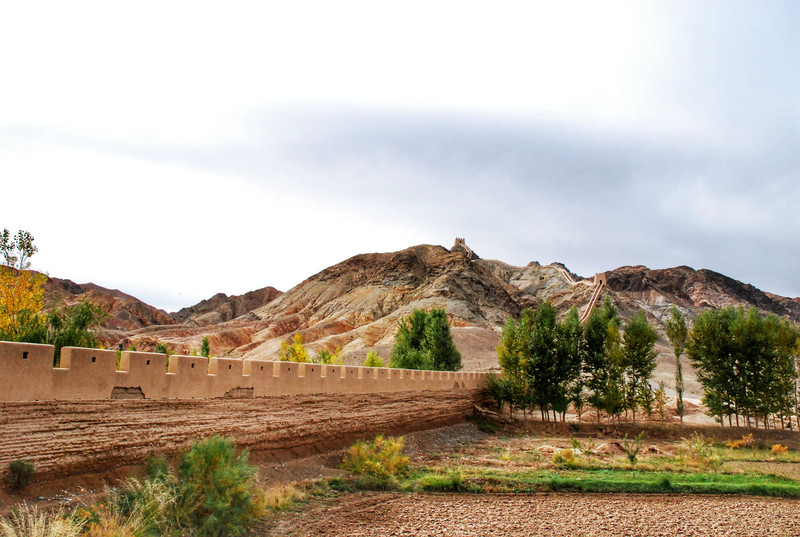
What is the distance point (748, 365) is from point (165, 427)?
28.5 metres

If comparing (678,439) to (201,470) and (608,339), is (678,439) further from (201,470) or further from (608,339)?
(201,470)

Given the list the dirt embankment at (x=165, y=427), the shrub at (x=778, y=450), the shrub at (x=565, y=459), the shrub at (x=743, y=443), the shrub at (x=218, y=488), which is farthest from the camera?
the shrub at (x=743, y=443)

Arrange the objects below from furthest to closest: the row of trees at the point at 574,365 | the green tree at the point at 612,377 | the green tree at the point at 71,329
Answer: the row of trees at the point at 574,365 < the green tree at the point at 612,377 < the green tree at the point at 71,329

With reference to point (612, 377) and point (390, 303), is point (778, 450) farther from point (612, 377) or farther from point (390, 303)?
point (390, 303)

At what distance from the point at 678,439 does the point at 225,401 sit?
2273 cm

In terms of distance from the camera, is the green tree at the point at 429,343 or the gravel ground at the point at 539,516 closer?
the gravel ground at the point at 539,516

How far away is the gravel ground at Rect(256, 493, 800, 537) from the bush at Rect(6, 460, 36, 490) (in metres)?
3.60

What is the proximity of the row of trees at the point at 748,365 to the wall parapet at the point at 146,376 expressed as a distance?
20.9 m

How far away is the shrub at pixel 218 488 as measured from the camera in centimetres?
910

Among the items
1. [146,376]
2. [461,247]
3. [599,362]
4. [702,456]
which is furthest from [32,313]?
[461,247]

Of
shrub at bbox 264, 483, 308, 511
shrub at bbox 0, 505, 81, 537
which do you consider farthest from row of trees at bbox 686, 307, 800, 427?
shrub at bbox 0, 505, 81, 537

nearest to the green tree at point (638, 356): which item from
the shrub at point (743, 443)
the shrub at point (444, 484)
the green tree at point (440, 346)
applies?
the shrub at point (743, 443)

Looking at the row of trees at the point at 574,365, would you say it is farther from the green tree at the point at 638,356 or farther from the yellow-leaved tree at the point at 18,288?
the yellow-leaved tree at the point at 18,288

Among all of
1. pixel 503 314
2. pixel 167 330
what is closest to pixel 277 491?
pixel 503 314
